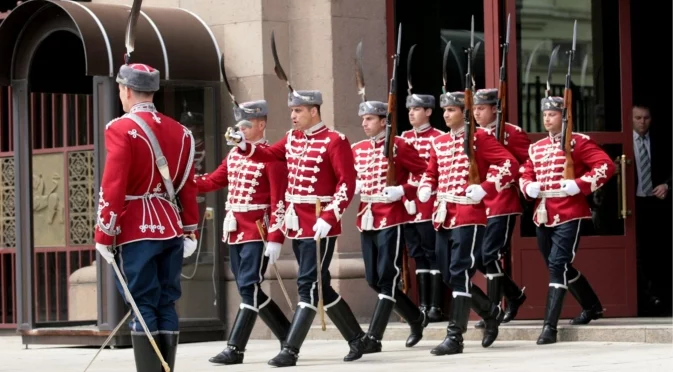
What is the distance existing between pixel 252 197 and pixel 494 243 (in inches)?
87.9

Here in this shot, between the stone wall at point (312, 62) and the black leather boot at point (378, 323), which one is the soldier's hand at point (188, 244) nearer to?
the black leather boot at point (378, 323)

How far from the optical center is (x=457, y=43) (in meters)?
16.3

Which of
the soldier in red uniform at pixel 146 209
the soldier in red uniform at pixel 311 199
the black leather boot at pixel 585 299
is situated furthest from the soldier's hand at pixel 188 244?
the black leather boot at pixel 585 299

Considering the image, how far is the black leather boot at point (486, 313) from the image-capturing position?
1300cm

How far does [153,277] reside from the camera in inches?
381

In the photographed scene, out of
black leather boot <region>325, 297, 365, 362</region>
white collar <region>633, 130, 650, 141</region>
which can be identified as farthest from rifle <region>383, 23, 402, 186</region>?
white collar <region>633, 130, 650, 141</region>

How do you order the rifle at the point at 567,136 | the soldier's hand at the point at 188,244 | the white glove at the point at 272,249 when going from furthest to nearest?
the rifle at the point at 567,136
the white glove at the point at 272,249
the soldier's hand at the point at 188,244

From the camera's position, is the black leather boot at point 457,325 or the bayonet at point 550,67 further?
the bayonet at point 550,67

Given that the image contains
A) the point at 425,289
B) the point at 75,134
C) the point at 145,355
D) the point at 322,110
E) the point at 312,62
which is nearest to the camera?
the point at 145,355

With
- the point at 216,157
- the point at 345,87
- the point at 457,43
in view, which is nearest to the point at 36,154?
the point at 216,157

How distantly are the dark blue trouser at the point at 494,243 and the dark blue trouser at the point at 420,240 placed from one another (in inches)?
35.3

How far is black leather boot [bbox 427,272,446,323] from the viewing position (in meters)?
14.5

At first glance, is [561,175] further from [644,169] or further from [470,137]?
[644,169]

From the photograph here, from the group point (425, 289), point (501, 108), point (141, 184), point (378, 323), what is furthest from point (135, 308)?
point (425, 289)
